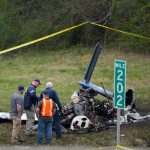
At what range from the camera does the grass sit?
1479 cm

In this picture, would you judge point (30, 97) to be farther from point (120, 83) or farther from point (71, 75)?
point (71, 75)

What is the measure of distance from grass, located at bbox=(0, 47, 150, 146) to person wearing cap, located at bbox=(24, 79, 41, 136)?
356 mm

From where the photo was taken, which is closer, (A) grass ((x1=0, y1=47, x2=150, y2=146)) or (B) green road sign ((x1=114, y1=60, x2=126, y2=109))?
(B) green road sign ((x1=114, y1=60, x2=126, y2=109))

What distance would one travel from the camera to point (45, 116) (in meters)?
13.9

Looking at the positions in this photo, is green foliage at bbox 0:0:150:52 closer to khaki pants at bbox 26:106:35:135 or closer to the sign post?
khaki pants at bbox 26:106:35:135

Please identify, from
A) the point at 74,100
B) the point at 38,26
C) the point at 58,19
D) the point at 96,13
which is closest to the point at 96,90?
the point at 74,100

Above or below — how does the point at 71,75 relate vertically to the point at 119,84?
above

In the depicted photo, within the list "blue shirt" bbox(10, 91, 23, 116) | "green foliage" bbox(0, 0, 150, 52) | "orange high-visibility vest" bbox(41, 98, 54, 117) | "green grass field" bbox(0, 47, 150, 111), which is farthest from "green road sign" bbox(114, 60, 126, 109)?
"green foliage" bbox(0, 0, 150, 52)

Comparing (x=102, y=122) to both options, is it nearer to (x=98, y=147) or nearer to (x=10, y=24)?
(x=98, y=147)

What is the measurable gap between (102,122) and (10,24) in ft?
94.0

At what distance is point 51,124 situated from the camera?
46.2ft

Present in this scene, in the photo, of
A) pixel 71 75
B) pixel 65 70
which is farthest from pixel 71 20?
pixel 71 75

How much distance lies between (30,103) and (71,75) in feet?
50.9

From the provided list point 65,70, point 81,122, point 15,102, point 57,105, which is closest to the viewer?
point 15,102
